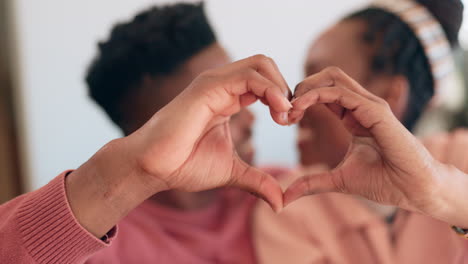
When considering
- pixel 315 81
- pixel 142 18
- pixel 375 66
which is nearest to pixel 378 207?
pixel 375 66

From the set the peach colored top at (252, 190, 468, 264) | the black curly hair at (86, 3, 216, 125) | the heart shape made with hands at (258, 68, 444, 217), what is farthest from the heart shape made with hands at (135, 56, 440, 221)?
the peach colored top at (252, 190, 468, 264)

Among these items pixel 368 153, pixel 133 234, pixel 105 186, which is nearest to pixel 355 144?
pixel 368 153

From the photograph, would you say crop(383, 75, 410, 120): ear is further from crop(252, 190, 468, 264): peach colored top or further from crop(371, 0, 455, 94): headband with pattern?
crop(252, 190, 468, 264): peach colored top

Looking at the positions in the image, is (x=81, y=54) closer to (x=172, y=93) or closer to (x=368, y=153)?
(x=172, y=93)

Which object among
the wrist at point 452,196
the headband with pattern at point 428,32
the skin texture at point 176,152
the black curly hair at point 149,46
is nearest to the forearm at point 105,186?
the skin texture at point 176,152

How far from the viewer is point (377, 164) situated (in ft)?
1.22

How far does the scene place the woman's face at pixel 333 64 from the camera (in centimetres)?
46

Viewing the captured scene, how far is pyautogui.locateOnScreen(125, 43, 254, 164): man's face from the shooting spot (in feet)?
1.39

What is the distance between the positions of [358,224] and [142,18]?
45 centimetres

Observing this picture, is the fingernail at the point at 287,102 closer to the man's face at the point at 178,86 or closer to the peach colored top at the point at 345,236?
the man's face at the point at 178,86

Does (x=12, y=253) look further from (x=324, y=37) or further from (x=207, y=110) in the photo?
(x=324, y=37)

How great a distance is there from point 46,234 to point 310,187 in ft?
0.83

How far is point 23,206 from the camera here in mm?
362

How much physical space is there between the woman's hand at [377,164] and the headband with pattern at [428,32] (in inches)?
7.1
